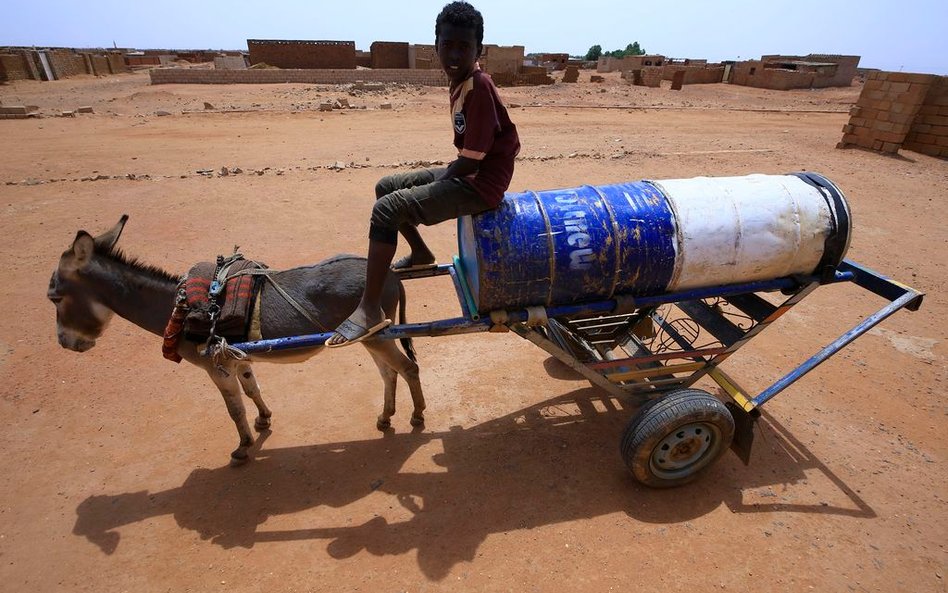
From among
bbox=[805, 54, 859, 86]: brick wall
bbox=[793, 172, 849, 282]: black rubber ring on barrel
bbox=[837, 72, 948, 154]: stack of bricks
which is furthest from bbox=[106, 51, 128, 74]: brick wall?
bbox=[805, 54, 859, 86]: brick wall

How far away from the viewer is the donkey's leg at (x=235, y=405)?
3.56 meters

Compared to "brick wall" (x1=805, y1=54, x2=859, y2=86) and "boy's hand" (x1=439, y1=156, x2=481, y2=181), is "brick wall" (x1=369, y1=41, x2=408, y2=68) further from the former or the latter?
"boy's hand" (x1=439, y1=156, x2=481, y2=181)

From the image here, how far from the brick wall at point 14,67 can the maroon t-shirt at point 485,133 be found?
129ft

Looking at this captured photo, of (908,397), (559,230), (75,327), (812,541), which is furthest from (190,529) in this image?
(908,397)

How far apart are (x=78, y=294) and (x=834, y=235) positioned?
5055mm

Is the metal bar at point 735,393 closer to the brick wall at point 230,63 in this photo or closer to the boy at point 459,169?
the boy at point 459,169

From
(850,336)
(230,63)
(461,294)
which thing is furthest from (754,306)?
(230,63)

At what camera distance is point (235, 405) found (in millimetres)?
3695

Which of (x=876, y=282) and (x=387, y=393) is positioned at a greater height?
(x=876, y=282)

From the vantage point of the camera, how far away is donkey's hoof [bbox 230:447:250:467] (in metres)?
3.74

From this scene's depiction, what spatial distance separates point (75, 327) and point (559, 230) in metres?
3.42

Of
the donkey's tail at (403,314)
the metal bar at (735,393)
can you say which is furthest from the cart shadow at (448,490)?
the donkey's tail at (403,314)

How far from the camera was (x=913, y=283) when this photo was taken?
6.34 m

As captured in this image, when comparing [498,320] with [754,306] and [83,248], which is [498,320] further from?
[83,248]
